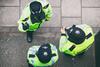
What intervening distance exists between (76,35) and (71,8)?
1.07m

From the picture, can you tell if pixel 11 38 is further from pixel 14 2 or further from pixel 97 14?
pixel 97 14

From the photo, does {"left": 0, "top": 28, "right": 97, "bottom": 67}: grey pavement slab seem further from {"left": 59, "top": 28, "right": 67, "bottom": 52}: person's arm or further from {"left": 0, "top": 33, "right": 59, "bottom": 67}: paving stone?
{"left": 59, "top": 28, "right": 67, "bottom": 52}: person's arm

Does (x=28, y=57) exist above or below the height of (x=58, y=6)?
below

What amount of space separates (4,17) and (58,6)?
835 millimetres

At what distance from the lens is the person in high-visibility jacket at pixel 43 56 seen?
6031mm

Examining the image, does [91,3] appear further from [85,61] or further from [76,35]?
[76,35]

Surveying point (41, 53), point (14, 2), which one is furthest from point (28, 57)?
point (14, 2)

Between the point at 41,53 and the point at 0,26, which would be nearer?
the point at 41,53

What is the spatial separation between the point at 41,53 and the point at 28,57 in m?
0.27

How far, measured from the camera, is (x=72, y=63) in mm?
6715

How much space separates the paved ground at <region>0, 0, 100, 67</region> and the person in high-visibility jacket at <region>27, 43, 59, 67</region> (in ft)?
1.71

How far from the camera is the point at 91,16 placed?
6.97 meters

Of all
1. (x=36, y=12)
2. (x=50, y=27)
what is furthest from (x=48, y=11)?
(x=50, y=27)

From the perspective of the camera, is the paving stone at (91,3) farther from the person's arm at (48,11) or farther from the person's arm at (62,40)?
the person's arm at (62,40)
